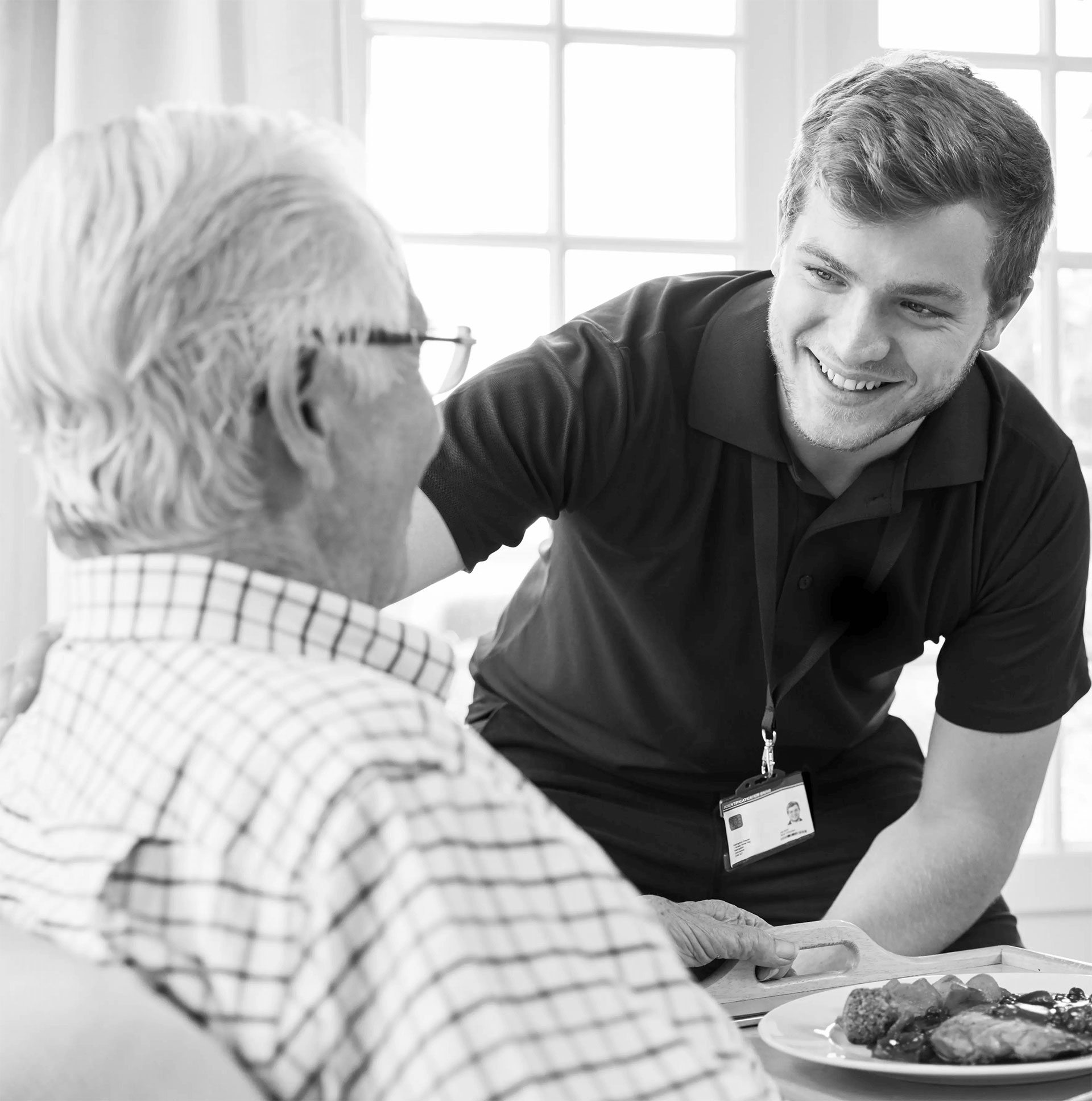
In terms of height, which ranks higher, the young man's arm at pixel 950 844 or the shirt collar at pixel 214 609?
the shirt collar at pixel 214 609

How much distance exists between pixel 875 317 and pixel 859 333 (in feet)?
0.08

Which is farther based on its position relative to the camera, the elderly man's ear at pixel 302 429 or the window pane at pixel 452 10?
the window pane at pixel 452 10

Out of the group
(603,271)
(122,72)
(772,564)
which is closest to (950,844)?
(772,564)

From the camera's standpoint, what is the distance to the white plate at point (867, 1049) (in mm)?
917

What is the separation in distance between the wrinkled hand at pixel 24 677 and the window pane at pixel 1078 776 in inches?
95.5

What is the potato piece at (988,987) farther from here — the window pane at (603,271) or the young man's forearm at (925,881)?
the window pane at (603,271)

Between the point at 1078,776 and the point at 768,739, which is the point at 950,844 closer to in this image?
the point at 768,739

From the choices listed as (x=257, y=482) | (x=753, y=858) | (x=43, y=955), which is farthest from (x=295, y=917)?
(x=753, y=858)

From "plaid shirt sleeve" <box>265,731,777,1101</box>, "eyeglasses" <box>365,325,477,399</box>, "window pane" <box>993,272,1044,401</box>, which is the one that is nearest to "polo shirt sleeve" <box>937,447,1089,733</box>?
"eyeglasses" <box>365,325,477,399</box>

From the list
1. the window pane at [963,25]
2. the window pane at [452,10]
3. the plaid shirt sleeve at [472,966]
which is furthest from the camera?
the window pane at [963,25]

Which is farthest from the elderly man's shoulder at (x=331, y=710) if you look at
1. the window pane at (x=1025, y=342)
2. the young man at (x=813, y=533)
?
the window pane at (x=1025, y=342)

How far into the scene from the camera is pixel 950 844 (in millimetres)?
1637

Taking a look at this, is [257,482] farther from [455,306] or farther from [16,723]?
[455,306]

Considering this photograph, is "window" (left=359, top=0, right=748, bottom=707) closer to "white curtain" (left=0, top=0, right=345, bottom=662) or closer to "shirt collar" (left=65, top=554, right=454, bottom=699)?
"white curtain" (left=0, top=0, right=345, bottom=662)
